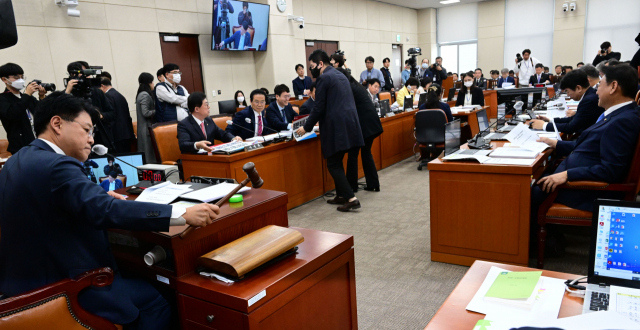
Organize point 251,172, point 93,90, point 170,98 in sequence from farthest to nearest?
1. point 170,98
2. point 93,90
3. point 251,172

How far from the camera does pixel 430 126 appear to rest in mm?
5270

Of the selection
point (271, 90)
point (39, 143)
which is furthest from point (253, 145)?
point (271, 90)

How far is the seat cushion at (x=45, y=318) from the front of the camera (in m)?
1.12

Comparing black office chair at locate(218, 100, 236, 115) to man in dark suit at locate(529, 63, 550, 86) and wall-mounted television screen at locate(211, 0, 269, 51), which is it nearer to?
wall-mounted television screen at locate(211, 0, 269, 51)

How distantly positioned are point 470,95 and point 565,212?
484 centimetres

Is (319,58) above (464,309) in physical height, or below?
above

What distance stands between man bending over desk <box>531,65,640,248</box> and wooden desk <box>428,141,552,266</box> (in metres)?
0.17

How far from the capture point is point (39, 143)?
4.52 feet

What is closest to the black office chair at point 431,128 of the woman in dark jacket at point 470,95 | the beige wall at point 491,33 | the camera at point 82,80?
the woman in dark jacket at point 470,95

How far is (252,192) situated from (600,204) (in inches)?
51.2

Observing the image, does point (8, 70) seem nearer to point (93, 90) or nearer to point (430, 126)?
point (93, 90)

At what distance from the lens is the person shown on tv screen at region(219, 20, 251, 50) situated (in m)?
7.80

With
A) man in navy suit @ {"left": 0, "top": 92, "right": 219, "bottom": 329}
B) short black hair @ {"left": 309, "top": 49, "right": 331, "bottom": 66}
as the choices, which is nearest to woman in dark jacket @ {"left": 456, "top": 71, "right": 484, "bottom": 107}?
short black hair @ {"left": 309, "top": 49, "right": 331, "bottom": 66}

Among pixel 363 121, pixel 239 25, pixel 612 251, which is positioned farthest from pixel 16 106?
pixel 239 25
